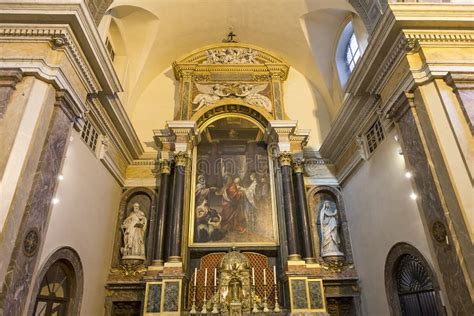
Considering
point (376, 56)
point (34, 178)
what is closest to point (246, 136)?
point (376, 56)

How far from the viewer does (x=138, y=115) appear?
10.2 meters

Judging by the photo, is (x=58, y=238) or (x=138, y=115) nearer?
(x=58, y=238)

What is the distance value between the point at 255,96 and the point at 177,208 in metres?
4.09

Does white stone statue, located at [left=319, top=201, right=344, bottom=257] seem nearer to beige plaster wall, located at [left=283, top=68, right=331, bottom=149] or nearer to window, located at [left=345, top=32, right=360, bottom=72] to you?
beige plaster wall, located at [left=283, top=68, right=331, bottom=149]

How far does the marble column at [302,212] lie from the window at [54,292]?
5150mm

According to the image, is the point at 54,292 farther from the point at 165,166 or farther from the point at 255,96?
the point at 255,96

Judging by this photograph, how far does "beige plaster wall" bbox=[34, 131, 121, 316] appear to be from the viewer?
5641 mm

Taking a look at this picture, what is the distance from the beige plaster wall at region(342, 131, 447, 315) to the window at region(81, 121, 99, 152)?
233 inches

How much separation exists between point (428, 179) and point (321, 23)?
629 centimetres

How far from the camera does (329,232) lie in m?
8.70

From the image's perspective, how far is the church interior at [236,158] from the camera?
4582 millimetres

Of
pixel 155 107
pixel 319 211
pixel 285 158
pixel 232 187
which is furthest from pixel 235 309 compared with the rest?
pixel 155 107

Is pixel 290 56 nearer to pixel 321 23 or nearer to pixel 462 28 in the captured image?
pixel 321 23

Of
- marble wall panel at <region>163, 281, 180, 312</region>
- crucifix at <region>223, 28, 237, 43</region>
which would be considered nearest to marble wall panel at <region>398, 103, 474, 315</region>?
marble wall panel at <region>163, 281, 180, 312</region>
